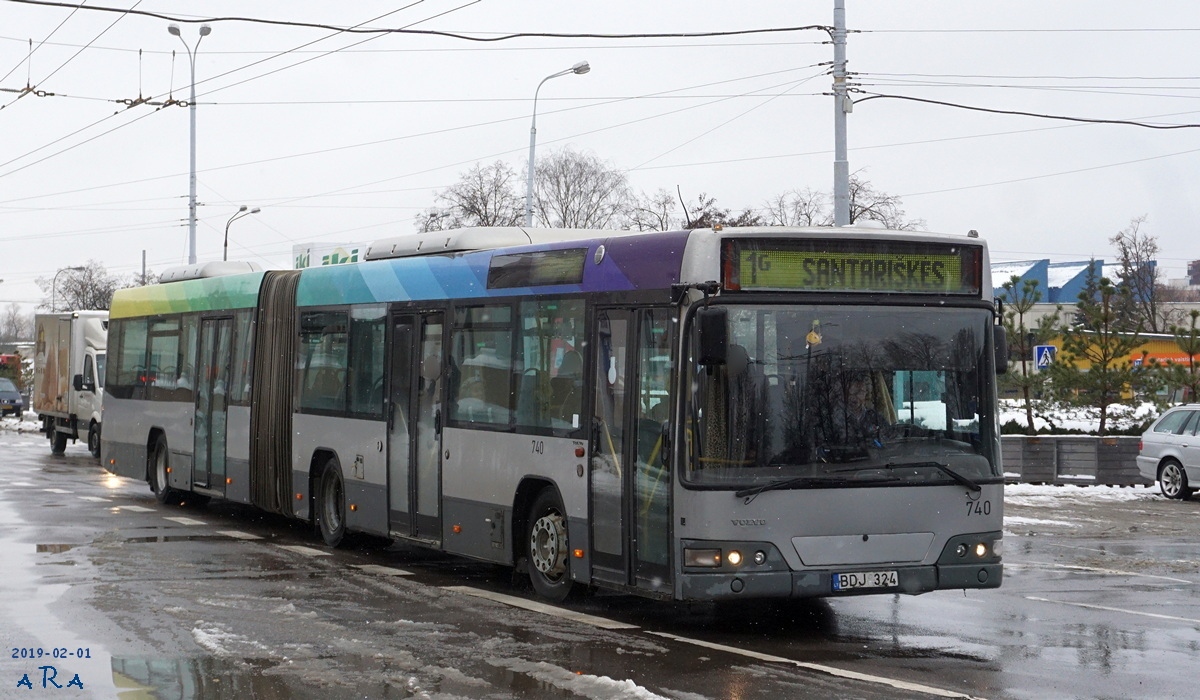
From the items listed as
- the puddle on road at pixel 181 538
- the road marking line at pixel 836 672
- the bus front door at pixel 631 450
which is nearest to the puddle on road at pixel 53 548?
the puddle on road at pixel 181 538

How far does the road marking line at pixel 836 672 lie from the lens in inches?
319

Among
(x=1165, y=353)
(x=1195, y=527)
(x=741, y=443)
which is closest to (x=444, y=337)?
(x=741, y=443)

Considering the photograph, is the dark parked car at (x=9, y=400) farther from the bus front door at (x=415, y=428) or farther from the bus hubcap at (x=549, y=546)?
the bus hubcap at (x=549, y=546)

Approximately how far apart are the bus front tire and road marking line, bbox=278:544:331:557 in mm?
3830

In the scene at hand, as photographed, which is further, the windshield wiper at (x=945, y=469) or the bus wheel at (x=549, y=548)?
the bus wheel at (x=549, y=548)

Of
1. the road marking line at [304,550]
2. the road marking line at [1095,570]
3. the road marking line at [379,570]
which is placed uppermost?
the road marking line at [304,550]

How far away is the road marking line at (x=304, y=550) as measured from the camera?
49.2 feet

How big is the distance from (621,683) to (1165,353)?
47011 millimetres

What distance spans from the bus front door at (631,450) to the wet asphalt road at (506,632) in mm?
483

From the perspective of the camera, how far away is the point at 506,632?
32.9 feet

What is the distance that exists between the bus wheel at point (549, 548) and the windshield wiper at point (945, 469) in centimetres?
267

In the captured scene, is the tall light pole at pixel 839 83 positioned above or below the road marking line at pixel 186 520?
above

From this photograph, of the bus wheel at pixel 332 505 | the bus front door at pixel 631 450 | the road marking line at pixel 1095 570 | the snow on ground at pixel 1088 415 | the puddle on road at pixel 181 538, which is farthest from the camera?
the snow on ground at pixel 1088 415

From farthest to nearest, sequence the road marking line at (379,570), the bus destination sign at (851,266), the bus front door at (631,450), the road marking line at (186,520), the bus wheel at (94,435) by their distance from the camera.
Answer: the bus wheel at (94,435), the road marking line at (186,520), the road marking line at (379,570), the bus front door at (631,450), the bus destination sign at (851,266)
